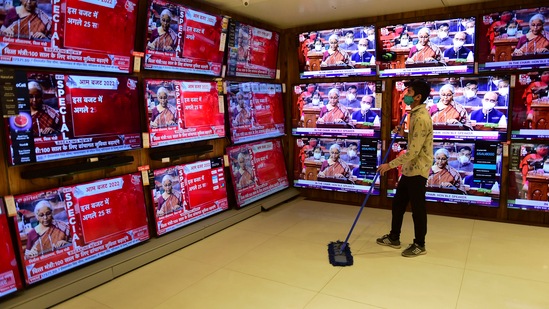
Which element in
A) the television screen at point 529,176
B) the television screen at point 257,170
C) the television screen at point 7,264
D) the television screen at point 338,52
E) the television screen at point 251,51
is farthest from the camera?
the television screen at point 338,52

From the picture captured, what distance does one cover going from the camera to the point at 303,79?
5.71 m

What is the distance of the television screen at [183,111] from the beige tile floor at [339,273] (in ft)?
3.83

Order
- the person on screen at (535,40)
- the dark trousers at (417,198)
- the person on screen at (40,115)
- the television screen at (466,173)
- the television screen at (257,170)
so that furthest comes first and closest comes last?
1. the television screen at (257,170)
2. the television screen at (466,173)
3. the person on screen at (535,40)
4. the dark trousers at (417,198)
5. the person on screen at (40,115)

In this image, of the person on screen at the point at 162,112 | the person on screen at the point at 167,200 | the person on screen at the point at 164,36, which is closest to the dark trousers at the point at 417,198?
the person on screen at the point at 167,200

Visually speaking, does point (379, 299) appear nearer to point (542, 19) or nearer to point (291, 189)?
point (291, 189)

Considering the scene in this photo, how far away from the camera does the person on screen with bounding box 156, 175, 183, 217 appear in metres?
3.83

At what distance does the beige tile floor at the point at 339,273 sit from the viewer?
2.87 m

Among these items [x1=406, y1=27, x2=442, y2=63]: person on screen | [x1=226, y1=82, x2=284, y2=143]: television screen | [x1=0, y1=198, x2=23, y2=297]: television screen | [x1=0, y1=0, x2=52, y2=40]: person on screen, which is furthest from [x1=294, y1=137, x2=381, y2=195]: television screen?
[x1=0, y1=198, x2=23, y2=297]: television screen

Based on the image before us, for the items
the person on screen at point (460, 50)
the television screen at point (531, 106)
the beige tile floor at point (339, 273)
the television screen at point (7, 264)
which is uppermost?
the person on screen at point (460, 50)

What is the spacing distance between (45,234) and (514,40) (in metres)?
5.11

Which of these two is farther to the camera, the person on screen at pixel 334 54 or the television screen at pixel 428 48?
the person on screen at pixel 334 54

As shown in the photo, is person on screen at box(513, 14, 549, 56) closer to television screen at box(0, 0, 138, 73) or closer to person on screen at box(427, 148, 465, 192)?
person on screen at box(427, 148, 465, 192)

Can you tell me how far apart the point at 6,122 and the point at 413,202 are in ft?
11.3

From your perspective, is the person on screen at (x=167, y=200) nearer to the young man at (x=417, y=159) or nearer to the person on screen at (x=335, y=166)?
the young man at (x=417, y=159)
